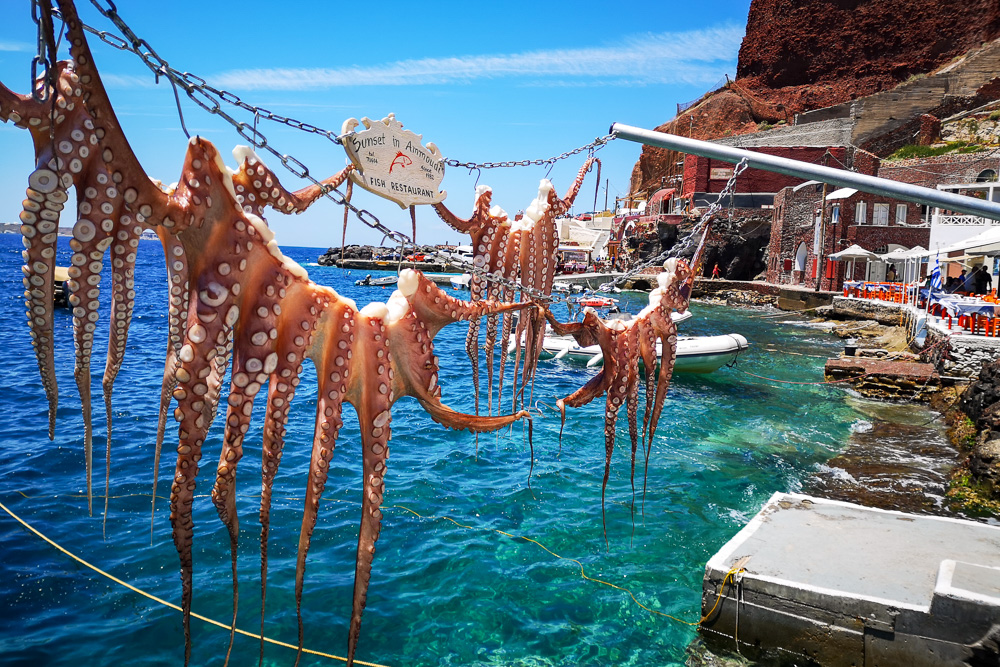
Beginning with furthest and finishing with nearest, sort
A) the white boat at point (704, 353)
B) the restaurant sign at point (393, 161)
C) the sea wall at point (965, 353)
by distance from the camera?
the white boat at point (704, 353) < the sea wall at point (965, 353) < the restaurant sign at point (393, 161)

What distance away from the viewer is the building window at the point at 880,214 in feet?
127

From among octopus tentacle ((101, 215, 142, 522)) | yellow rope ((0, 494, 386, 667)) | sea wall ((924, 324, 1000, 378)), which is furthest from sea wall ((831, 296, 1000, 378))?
octopus tentacle ((101, 215, 142, 522))

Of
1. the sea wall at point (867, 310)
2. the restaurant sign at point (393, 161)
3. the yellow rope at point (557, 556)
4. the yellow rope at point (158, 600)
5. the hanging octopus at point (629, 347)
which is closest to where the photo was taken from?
the restaurant sign at point (393, 161)

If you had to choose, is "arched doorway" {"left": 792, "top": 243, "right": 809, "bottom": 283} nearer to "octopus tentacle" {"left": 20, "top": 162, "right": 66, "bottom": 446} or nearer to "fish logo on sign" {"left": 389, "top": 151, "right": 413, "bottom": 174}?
"fish logo on sign" {"left": 389, "top": 151, "right": 413, "bottom": 174}

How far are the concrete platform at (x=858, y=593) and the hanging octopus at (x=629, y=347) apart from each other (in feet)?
6.76

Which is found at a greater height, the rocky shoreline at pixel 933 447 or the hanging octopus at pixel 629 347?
the hanging octopus at pixel 629 347

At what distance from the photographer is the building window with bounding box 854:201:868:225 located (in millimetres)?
39031

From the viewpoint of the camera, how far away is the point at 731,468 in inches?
529

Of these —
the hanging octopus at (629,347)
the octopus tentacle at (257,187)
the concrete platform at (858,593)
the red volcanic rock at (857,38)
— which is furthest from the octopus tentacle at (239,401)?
the red volcanic rock at (857,38)

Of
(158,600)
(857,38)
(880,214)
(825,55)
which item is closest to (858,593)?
(158,600)

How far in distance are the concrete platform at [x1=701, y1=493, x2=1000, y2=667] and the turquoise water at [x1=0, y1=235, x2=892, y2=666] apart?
1.11 metres

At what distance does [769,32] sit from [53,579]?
95999 millimetres

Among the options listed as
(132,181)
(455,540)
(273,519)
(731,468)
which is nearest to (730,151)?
(132,181)

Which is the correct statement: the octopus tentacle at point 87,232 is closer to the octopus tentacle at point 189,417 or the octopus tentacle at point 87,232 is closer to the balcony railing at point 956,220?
the octopus tentacle at point 189,417
